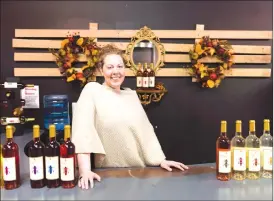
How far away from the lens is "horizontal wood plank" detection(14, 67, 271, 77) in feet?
11.1

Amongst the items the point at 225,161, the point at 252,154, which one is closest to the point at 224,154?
the point at 225,161

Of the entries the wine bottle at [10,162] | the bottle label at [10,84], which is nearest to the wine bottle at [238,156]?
the wine bottle at [10,162]

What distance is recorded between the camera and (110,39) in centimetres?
345

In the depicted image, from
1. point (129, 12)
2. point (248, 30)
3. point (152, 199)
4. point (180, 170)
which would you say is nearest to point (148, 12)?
point (129, 12)

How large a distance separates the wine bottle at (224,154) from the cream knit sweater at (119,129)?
43cm

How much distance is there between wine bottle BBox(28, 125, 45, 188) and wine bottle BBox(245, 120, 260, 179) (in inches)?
36.8

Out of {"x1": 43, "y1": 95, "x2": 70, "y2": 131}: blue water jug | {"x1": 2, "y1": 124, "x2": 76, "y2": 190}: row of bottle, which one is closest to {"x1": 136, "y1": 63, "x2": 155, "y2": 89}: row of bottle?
{"x1": 43, "y1": 95, "x2": 70, "y2": 131}: blue water jug

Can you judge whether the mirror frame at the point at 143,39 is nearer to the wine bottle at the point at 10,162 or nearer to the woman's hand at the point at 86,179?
the woman's hand at the point at 86,179

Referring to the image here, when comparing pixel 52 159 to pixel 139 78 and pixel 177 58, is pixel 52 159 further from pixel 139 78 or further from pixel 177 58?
pixel 177 58

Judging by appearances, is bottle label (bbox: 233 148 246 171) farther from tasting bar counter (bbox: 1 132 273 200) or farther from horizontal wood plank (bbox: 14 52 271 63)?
horizontal wood plank (bbox: 14 52 271 63)

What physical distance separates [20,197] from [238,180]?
97 cm

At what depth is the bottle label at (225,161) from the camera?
151 cm

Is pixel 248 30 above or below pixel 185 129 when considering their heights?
above

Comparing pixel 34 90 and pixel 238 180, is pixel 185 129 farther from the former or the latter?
pixel 238 180
